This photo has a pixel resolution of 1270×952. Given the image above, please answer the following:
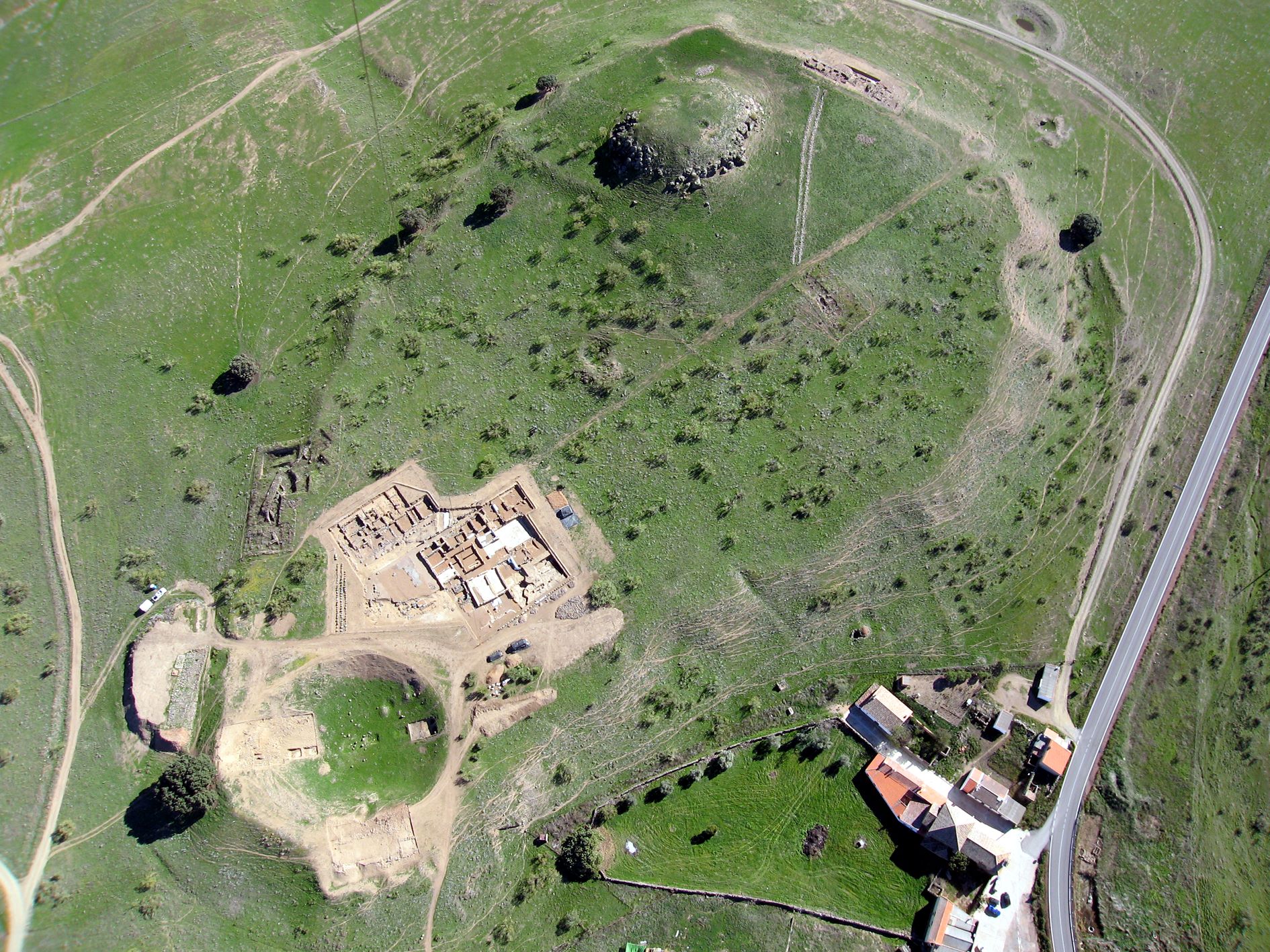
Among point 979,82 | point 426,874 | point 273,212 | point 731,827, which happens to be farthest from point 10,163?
point 979,82

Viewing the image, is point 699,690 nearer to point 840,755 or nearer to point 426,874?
point 840,755

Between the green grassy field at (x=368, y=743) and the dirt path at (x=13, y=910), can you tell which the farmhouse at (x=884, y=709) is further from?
the dirt path at (x=13, y=910)

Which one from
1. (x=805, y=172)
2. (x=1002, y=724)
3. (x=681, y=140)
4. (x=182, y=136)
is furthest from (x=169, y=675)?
(x=805, y=172)

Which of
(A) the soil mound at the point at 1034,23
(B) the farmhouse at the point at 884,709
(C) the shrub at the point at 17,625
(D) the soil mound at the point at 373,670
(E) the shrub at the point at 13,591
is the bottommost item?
(B) the farmhouse at the point at 884,709

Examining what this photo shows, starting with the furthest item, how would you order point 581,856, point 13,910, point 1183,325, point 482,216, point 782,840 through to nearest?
1. point 1183,325
2. point 482,216
3. point 782,840
4. point 581,856
5. point 13,910

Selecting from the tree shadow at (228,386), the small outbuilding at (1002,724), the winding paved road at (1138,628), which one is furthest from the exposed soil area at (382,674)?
the winding paved road at (1138,628)

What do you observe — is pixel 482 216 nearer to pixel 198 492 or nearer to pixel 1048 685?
pixel 198 492
